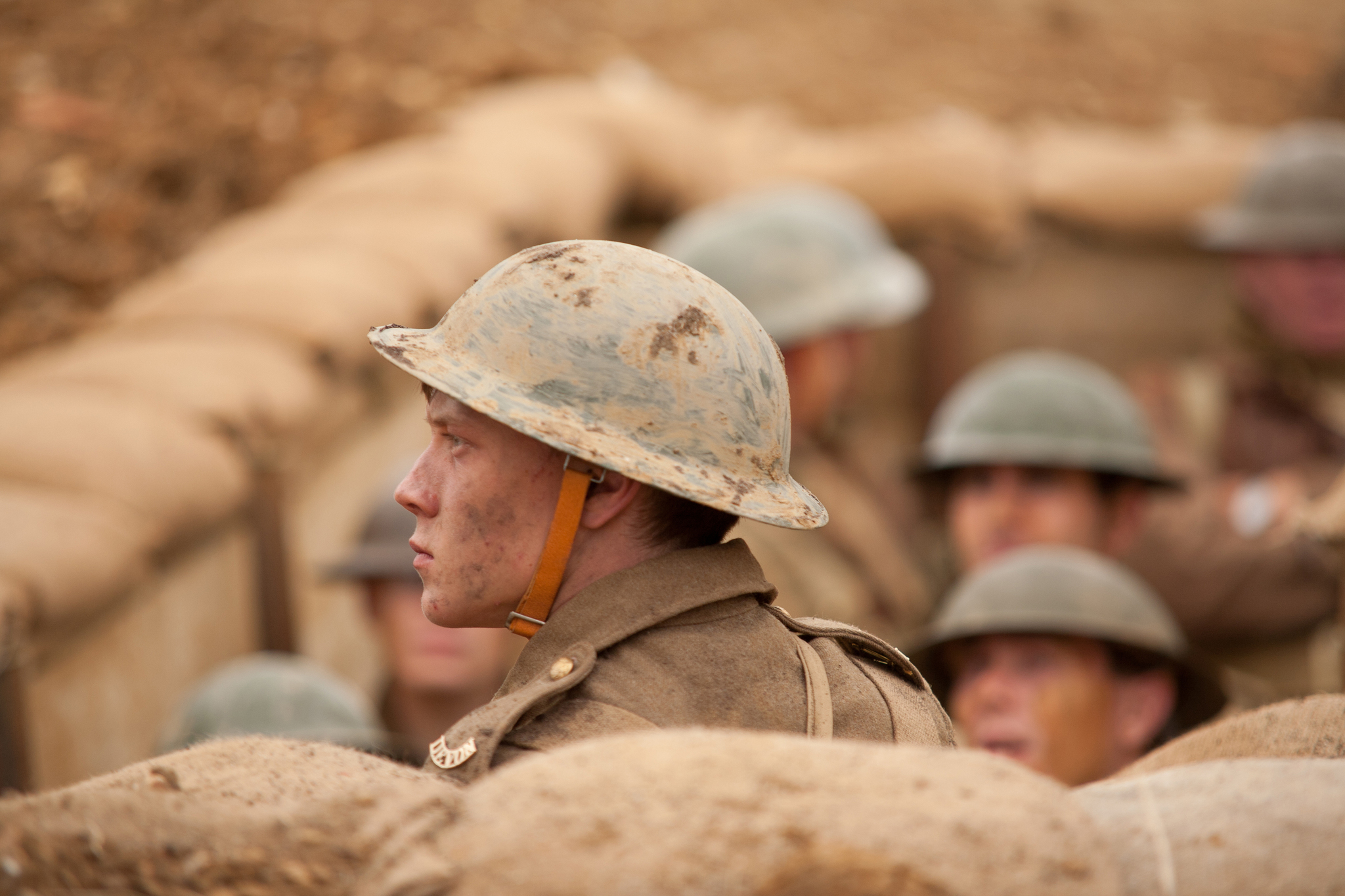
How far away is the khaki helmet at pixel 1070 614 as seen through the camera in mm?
4336

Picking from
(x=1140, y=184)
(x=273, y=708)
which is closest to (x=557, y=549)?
(x=273, y=708)

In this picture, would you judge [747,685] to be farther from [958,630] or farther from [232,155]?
[232,155]

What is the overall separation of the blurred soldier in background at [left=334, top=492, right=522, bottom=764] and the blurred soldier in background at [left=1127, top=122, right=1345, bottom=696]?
297cm

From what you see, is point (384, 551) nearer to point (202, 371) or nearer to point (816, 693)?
point (202, 371)

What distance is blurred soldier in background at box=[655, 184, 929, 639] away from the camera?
5969 millimetres

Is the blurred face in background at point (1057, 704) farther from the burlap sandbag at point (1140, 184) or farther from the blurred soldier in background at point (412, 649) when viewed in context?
the burlap sandbag at point (1140, 184)

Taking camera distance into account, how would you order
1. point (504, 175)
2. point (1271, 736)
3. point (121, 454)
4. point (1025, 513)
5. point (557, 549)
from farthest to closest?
point (504, 175) → point (1025, 513) → point (121, 454) → point (1271, 736) → point (557, 549)

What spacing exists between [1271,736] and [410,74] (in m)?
6.91

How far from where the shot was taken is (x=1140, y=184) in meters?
9.52

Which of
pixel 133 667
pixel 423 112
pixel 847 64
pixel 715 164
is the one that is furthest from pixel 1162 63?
pixel 133 667

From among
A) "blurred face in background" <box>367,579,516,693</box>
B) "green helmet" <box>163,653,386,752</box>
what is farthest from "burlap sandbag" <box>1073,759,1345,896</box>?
"blurred face in background" <box>367,579,516,693</box>

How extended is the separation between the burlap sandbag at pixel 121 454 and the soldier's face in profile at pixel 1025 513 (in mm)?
2521

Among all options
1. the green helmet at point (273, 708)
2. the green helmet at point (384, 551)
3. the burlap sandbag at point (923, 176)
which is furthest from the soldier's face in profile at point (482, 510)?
the burlap sandbag at point (923, 176)

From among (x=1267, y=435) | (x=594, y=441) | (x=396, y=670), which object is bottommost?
(x=1267, y=435)
